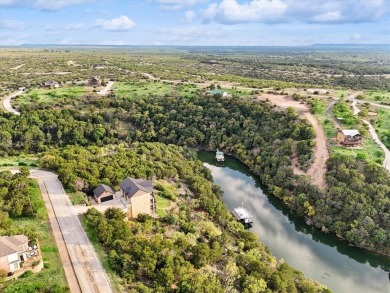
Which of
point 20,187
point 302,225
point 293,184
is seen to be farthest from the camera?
point 293,184

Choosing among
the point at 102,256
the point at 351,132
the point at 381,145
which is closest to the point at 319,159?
the point at 351,132

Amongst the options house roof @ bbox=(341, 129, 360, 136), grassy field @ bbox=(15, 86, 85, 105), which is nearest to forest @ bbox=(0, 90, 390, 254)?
house roof @ bbox=(341, 129, 360, 136)

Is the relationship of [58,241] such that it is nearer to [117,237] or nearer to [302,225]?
[117,237]

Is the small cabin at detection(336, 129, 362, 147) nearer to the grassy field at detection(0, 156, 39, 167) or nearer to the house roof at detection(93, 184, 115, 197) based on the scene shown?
the house roof at detection(93, 184, 115, 197)

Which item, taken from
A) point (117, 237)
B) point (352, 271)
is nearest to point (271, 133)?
point (352, 271)

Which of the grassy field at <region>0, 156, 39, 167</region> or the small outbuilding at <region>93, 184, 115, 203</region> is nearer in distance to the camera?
the small outbuilding at <region>93, 184, 115, 203</region>

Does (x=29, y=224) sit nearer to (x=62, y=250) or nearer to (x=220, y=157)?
(x=62, y=250)

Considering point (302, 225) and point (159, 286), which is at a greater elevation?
point (159, 286)
